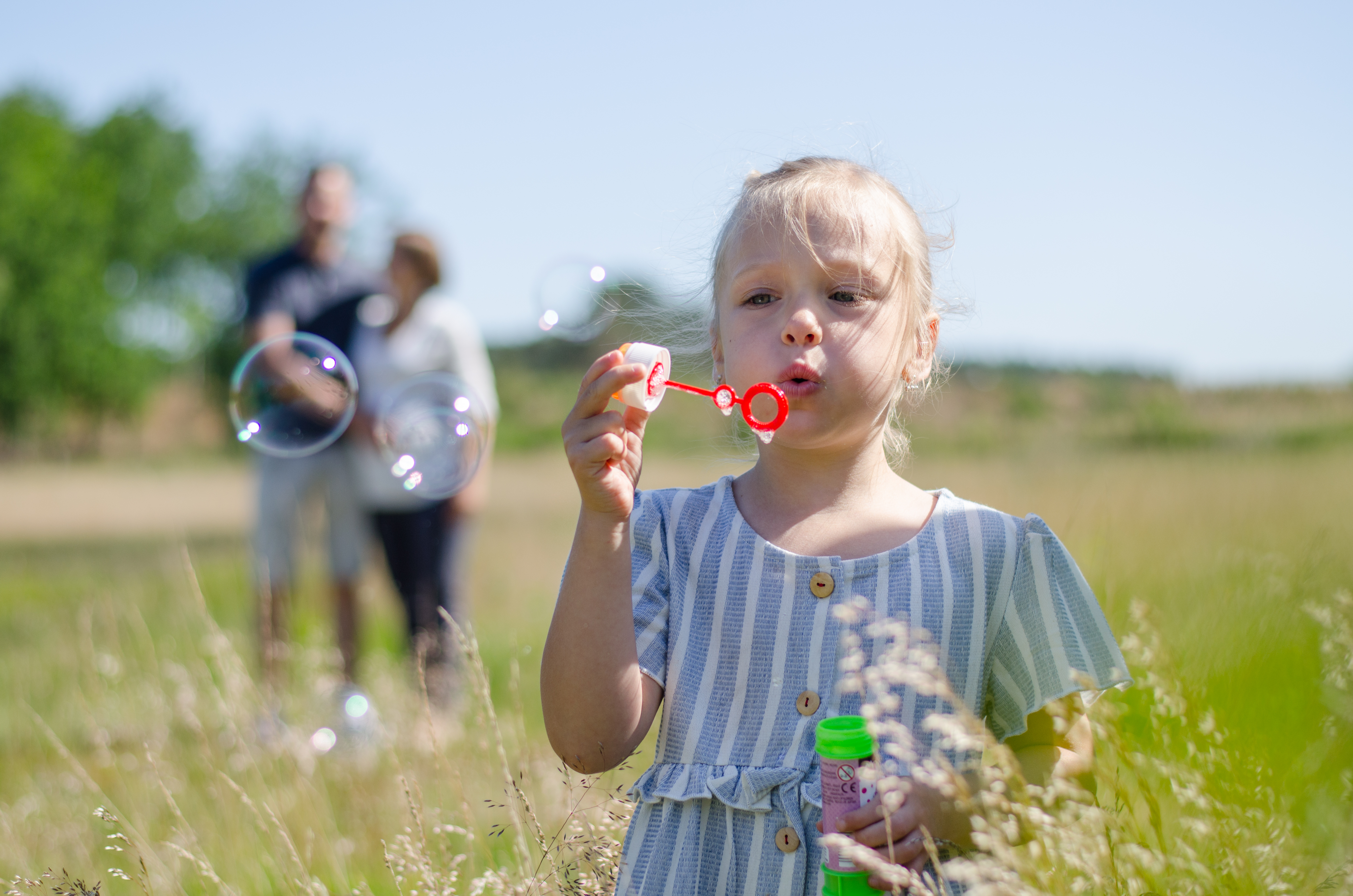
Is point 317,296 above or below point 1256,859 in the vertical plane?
above

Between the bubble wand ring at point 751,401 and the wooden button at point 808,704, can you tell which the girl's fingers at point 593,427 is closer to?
the bubble wand ring at point 751,401

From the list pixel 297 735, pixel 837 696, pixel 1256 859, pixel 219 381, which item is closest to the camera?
pixel 1256 859

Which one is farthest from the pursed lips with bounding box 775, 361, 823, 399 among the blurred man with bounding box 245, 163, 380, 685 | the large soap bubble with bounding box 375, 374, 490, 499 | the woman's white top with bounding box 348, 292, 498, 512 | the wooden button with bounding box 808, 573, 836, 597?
the blurred man with bounding box 245, 163, 380, 685

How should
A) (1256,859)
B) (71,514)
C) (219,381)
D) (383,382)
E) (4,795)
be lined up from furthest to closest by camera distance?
(219,381)
(71,514)
(383,382)
(4,795)
(1256,859)

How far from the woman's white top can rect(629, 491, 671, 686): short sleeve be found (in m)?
2.57

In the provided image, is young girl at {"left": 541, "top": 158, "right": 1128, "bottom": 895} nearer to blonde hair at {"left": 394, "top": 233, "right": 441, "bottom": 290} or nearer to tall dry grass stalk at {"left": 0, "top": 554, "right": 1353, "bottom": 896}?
tall dry grass stalk at {"left": 0, "top": 554, "right": 1353, "bottom": 896}

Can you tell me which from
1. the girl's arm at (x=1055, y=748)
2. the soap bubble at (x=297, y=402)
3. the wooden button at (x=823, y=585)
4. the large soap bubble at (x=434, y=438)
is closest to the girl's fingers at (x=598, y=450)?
the wooden button at (x=823, y=585)

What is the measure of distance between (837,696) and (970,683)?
0.67 feet

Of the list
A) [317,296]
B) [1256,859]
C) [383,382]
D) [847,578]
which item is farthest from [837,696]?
[317,296]

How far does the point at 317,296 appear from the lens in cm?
471

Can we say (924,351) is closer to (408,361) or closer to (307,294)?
(408,361)

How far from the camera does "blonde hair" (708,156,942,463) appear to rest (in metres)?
1.58

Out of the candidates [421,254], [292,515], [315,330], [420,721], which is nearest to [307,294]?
[315,330]

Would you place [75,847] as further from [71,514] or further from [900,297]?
[71,514]
